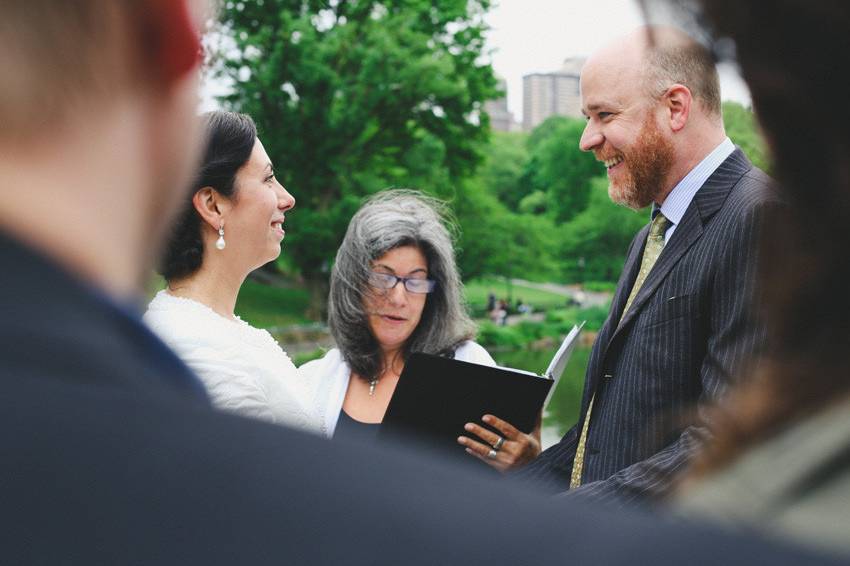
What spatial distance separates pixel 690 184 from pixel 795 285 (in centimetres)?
235

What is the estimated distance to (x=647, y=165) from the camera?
2.98 meters

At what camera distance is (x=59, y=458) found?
1.53 ft

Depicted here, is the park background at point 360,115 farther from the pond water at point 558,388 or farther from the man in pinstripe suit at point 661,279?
the man in pinstripe suit at point 661,279

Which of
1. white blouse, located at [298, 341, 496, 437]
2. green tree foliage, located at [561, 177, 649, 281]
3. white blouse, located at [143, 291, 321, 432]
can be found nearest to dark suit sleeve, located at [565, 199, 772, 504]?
white blouse, located at [143, 291, 321, 432]

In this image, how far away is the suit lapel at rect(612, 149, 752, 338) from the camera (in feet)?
8.78

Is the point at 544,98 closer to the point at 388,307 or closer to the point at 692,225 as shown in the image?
the point at 388,307

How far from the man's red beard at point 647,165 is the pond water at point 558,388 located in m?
6.81

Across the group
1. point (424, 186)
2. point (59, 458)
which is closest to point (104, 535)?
point (59, 458)

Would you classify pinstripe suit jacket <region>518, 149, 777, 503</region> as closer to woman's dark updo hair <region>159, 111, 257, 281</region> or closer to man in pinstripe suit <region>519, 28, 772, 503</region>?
man in pinstripe suit <region>519, 28, 772, 503</region>

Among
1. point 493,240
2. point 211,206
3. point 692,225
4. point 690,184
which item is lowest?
point 211,206

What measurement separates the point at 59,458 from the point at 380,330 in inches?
129

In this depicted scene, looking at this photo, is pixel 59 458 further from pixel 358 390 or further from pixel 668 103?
pixel 358 390

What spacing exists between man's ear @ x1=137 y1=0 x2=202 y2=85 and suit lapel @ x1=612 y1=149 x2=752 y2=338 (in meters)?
2.23

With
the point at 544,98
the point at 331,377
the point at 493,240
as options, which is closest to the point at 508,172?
the point at 493,240
